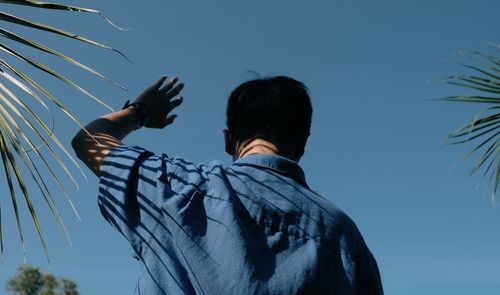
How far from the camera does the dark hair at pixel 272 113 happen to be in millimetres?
1071

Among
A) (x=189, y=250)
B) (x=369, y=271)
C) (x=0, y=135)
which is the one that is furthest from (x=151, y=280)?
(x=0, y=135)

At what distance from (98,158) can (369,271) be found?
48 cm

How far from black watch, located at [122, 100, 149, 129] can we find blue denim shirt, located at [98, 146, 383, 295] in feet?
0.77

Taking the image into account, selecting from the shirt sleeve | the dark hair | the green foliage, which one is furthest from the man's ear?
the green foliage

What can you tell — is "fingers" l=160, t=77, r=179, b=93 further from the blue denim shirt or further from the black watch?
the blue denim shirt

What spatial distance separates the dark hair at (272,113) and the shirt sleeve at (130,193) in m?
0.23

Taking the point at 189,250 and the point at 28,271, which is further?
the point at 28,271

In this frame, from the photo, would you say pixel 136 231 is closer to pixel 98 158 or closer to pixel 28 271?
pixel 98 158

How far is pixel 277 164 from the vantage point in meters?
0.96

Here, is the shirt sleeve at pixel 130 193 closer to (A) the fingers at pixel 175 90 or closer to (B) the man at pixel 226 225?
(B) the man at pixel 226 225

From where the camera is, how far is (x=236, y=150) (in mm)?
1107

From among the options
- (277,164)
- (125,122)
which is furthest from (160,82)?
(277,164)

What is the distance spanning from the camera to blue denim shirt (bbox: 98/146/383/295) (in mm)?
813

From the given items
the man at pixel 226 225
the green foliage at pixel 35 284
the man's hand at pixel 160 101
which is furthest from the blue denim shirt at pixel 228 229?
the green foliage at pixel 35 284
